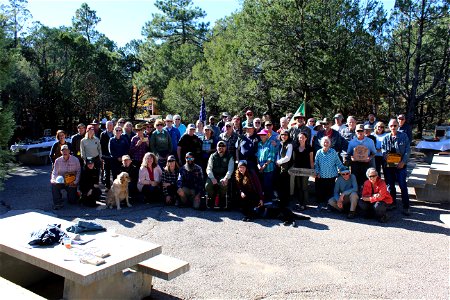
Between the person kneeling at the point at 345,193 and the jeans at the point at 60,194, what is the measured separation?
5131 millimetres

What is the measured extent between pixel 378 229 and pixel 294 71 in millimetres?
9236

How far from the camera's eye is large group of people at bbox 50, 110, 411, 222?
294 inches

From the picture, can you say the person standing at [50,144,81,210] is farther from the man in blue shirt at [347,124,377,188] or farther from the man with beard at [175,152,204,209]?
the man in blue shirt at [347,124,377,188]

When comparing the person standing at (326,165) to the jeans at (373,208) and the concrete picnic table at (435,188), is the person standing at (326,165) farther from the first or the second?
the concrete picnic table at (435,188)

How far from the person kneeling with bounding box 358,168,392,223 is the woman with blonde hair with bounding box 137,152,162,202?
399 cm

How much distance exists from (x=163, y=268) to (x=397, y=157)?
525 centimetres

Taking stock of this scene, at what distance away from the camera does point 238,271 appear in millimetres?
4992

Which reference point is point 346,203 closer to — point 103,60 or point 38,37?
point 38,37

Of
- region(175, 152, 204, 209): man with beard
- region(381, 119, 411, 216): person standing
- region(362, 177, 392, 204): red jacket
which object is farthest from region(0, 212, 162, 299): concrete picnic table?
region(381, 119, 411, 216): person standing

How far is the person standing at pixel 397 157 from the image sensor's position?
7.52 metres

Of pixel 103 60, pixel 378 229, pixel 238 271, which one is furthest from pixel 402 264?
pixel 103 60

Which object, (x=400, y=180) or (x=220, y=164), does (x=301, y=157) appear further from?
(x=400, y=180)

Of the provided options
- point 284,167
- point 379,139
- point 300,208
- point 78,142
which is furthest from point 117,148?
point 379,139

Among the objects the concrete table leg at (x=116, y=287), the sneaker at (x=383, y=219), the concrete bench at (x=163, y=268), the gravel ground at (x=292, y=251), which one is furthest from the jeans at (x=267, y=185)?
the concrete table leg at (x=116, y=287)
